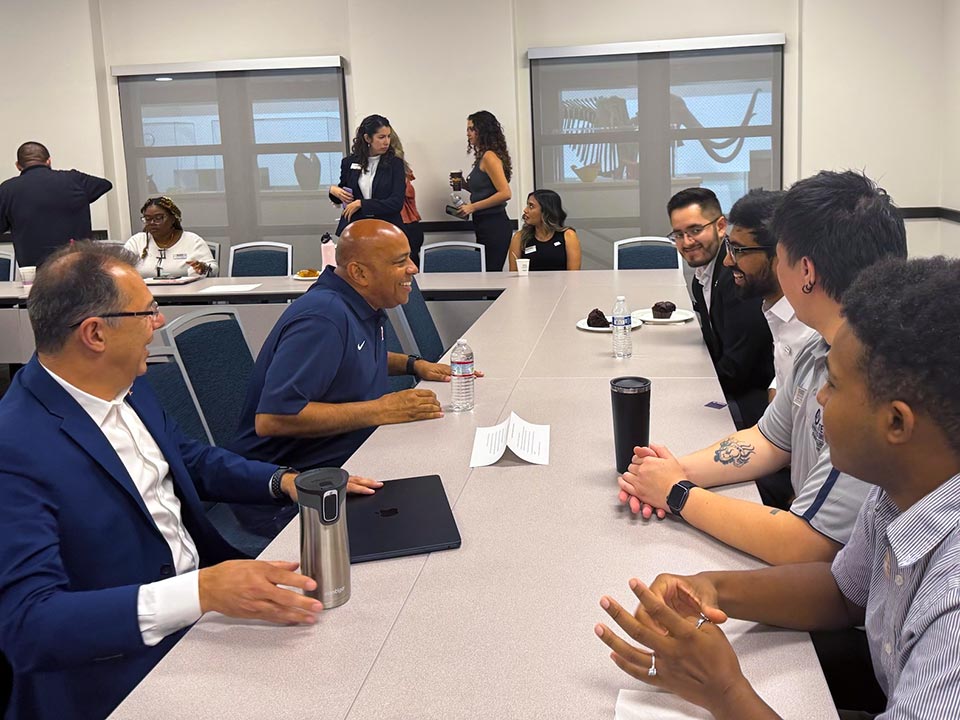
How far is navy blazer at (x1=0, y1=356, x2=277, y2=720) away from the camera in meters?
1.36

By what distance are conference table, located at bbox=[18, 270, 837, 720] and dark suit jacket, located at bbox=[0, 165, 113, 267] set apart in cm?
513

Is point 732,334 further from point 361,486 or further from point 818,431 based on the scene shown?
point 361,486

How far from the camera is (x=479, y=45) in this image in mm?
7289

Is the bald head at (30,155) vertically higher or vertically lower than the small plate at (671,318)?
higher

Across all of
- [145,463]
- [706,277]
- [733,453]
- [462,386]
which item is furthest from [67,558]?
[706,277]

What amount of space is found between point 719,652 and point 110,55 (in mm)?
8219

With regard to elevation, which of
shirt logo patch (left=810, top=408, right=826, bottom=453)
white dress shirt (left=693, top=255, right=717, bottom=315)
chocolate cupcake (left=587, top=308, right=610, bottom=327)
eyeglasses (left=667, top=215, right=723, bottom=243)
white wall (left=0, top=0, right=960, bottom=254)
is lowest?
chocolate cupcake (left=587, top=308, right=610, bottom=327)

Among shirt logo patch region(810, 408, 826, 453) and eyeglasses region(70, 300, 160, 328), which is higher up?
eyeglasses region(70, 300, 160, 328)

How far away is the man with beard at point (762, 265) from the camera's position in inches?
103

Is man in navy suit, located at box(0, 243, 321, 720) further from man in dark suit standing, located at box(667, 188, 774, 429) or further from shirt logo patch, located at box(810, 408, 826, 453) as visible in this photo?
man in dark suit standing, located at box(667, 188, 774, 429)

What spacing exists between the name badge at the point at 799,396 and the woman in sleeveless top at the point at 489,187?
199 inches

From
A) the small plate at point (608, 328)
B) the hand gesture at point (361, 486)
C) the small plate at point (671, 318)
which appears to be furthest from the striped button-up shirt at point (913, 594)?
the small plate at point (671, 318)

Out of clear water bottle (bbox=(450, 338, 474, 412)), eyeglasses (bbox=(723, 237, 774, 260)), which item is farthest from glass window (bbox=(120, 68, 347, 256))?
clear water bottle (bbox=(450, 338, 474, 412))

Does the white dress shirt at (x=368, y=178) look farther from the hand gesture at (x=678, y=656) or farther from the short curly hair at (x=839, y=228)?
the hand gesture at (x=678, y=656)
